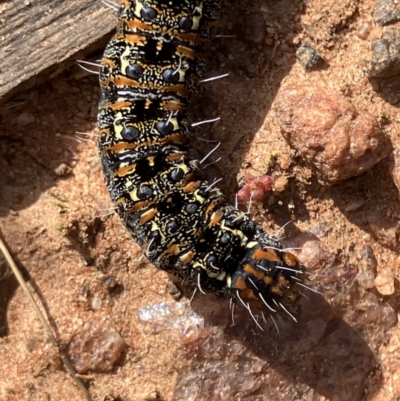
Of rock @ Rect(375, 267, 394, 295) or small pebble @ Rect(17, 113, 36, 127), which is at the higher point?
small pebble @ Rect(17, 113, 36, 127)

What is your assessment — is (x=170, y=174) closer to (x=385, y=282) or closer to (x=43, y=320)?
(x=43, y=320)

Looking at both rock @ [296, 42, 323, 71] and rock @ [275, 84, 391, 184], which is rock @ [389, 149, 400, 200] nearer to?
rock @ [275, 84, 391, 184]

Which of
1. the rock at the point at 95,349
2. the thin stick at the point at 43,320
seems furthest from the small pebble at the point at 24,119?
the rock at the point at 95,349

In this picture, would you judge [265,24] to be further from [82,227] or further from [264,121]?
[82,227]

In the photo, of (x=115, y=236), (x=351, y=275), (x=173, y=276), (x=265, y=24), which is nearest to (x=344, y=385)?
(x=351, y=275)

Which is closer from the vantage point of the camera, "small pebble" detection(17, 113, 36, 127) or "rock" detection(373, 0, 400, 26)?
"rock" detection(373, 0, 400, 26)

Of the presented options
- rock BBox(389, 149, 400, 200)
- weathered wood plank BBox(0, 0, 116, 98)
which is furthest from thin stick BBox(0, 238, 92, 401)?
rock BBox(389, 149, 400, 200)

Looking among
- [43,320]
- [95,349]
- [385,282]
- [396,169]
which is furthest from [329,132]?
[43,320]
